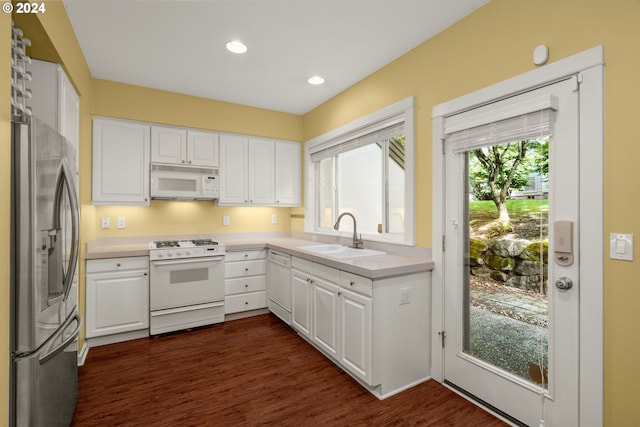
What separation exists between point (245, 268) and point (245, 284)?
191 millimetres

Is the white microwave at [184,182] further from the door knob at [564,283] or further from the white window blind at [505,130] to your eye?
the door knob at [564,283]

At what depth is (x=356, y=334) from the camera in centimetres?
231

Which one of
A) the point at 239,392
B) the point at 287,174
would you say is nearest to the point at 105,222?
the point at 287,174

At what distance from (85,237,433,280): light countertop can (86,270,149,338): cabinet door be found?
0.70 feet

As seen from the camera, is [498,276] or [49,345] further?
[498,276]

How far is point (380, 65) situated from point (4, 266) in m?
2.94

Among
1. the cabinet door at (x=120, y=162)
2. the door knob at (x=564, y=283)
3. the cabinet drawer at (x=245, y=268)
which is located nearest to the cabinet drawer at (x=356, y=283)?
the door knob at (x=564, y=283)

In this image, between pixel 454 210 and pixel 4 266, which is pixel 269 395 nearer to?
pixel 4 266

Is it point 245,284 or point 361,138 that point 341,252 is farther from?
point 245,284

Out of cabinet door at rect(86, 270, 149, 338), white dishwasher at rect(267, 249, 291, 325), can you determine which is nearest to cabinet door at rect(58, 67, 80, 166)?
cabinet door at rect(86, 270, 149, 338)

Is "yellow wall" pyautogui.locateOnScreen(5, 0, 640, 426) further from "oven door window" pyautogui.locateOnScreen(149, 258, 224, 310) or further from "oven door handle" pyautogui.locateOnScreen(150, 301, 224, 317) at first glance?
"oven door handle" pyautogui.locateOnScreen(150, 301, 224, 317)

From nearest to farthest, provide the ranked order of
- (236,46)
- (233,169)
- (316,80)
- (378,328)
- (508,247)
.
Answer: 1. (508,247)
2. (378,328)
3. (236,46)
4. (316,80)
5. (233,169)

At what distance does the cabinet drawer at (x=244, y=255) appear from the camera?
3689 millimetres

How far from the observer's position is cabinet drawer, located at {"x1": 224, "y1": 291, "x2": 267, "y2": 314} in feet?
12.1
